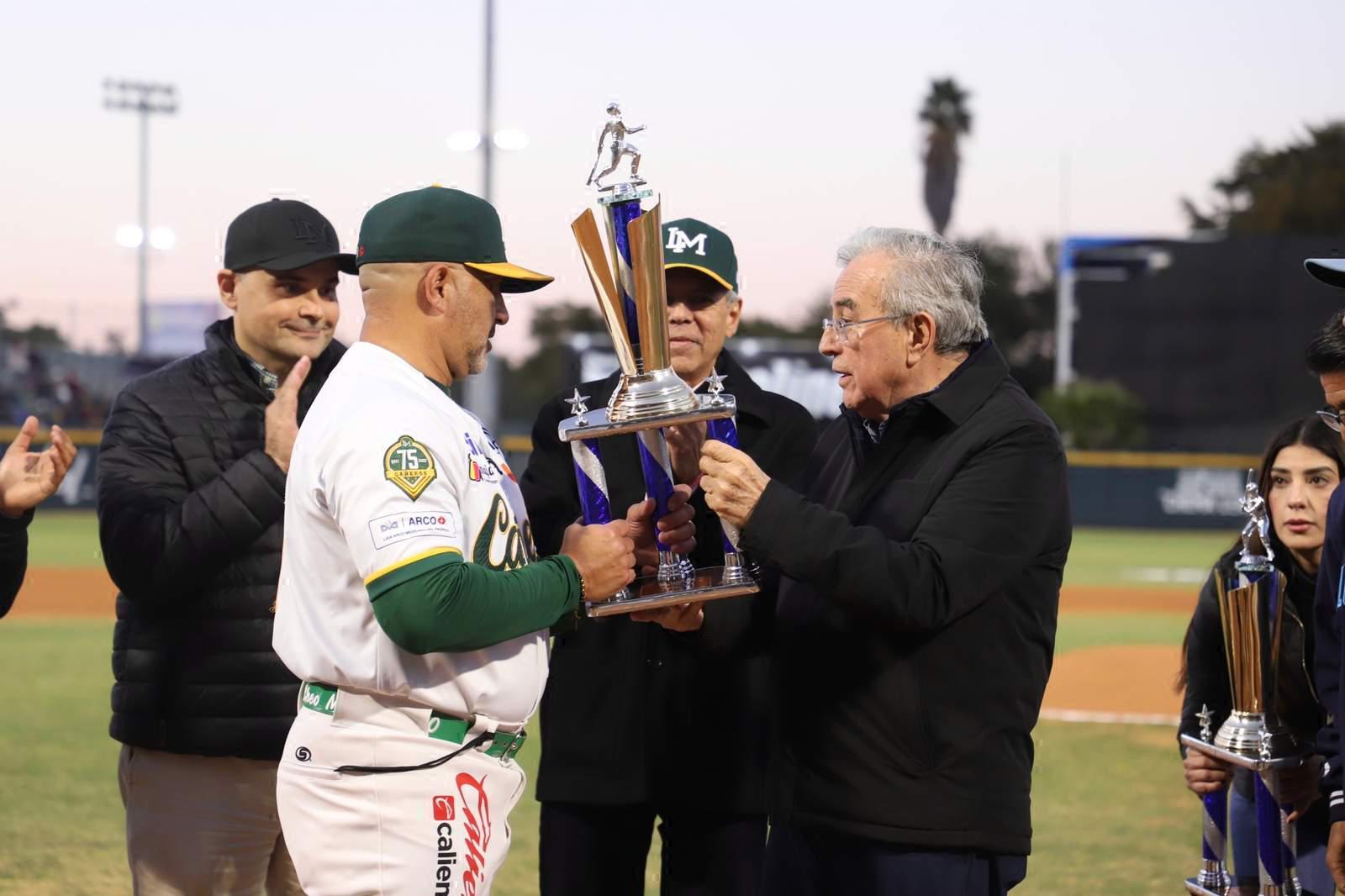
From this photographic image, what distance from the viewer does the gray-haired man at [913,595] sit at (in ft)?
9.49

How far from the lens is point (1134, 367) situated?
44.8 meters

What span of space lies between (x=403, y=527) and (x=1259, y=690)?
8.62ft

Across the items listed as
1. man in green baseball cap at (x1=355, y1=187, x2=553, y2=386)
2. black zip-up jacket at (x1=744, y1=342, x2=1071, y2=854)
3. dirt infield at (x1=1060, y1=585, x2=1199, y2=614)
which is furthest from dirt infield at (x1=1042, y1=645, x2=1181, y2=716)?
man in green baseball cap at (x1=355, y1=187, x2=553, y2=386)

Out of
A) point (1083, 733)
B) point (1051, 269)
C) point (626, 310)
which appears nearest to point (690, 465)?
point (626, 310)

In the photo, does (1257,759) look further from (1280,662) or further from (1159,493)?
(1159,493)

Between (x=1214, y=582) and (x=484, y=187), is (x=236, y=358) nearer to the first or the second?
(x=1214, y=582)

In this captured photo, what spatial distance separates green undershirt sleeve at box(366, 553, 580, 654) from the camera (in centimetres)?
253

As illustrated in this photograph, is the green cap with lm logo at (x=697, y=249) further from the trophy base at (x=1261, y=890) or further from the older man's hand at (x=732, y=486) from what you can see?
the trophy base at (x=1261, y=890)

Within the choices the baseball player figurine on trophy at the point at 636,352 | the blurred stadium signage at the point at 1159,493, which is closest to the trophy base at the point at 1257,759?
the baseball player figurine on trophy at the point at 636,352

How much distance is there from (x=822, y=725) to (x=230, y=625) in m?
1.74

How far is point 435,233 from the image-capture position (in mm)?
2799

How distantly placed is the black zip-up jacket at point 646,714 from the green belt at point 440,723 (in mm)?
918

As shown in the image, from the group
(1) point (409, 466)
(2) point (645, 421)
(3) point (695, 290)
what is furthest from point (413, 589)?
(3) point (695, 290)

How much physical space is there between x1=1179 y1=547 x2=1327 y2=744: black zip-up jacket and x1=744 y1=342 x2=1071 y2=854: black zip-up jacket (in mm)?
1362
